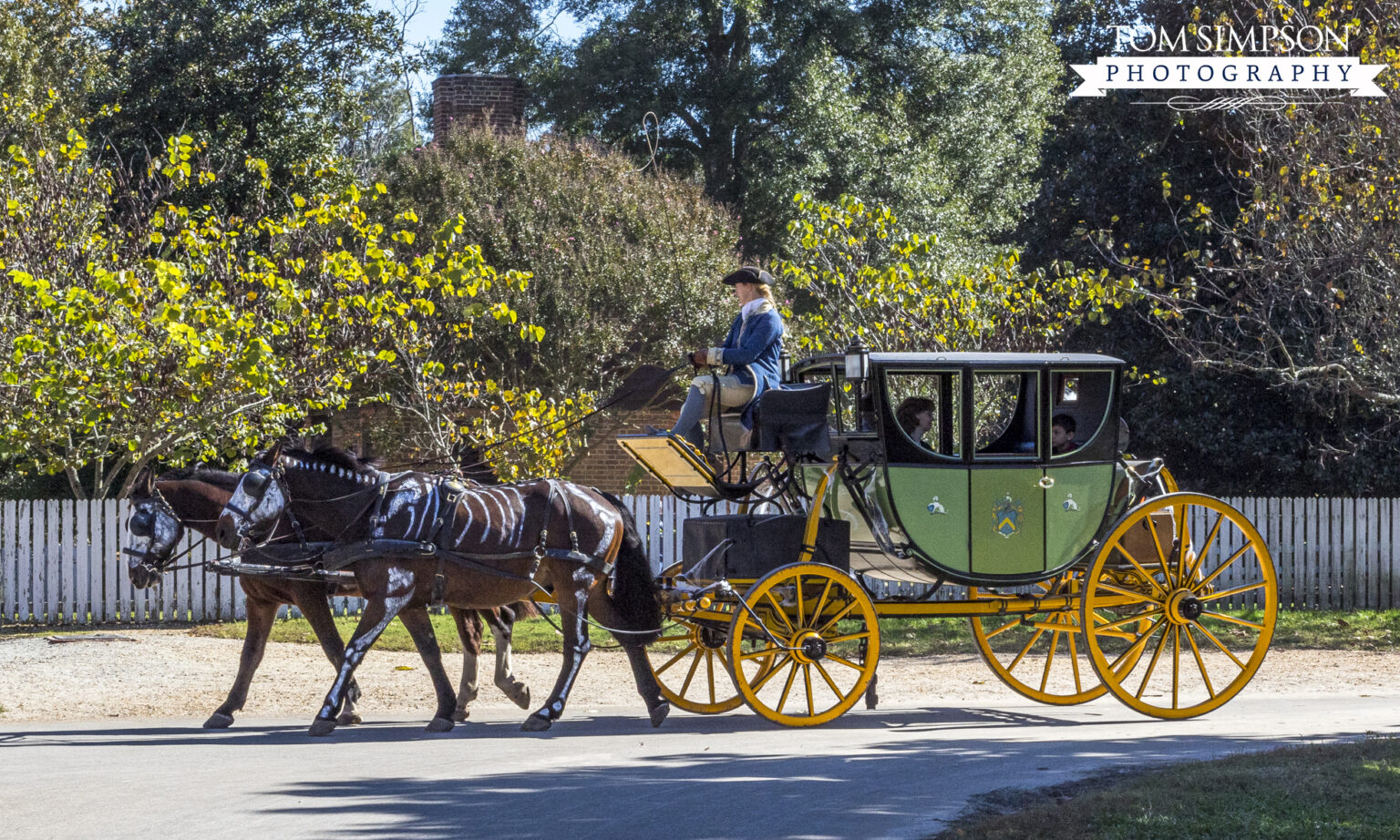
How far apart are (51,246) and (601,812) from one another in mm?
11013

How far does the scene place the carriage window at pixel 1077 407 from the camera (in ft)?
32.4

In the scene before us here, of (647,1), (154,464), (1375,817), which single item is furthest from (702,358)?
(647,1)

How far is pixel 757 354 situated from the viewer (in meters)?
9.91

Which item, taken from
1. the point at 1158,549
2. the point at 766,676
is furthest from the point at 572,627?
the point at 1158,549

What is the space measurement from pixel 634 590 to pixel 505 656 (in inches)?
47.7

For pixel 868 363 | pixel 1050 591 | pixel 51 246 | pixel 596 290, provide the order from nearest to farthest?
pixel 868 363 < pixel 1050 591 < pixel 51 246 < pixel 596 290

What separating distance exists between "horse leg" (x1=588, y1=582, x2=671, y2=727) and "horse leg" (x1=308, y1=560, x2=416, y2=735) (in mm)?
1259

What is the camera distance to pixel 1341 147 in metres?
15.9

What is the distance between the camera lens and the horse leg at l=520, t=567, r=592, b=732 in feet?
30.8

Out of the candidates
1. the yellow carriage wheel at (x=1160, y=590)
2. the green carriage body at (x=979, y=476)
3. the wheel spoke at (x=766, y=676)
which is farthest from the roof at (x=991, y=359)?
the wheel spoke at (x=766, y=676)

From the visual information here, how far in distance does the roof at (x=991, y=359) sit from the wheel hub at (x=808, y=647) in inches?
68.7

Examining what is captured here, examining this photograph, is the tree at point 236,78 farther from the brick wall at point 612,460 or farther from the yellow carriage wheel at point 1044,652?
the yellow carriage wheel at point 1044,652

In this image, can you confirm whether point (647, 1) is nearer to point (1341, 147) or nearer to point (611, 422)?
point (611, 422)

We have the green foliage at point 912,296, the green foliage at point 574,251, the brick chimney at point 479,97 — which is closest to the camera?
the green foliage at point 912,296
